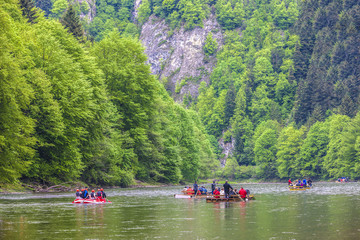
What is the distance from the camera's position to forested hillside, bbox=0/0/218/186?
5356 cm

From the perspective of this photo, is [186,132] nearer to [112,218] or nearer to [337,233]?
[112,218]

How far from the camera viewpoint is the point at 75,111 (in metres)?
69.9

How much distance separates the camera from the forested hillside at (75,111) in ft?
176

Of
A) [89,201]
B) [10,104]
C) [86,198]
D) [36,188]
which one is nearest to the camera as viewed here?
[10,104]

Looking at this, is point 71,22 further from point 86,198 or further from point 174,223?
point 174,223

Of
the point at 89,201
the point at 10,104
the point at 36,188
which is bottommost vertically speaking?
the point at 89,201

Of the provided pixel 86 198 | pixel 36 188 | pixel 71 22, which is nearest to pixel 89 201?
pixel 86 198

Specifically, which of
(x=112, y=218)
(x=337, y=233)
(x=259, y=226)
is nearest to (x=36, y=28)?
(x=112, y=218)

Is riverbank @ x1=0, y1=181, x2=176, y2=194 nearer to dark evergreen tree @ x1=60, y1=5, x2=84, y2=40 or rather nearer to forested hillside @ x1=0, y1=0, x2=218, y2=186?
forested hillside @ x1=0, y1=0, x2=218, y2=186

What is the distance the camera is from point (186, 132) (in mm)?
123812

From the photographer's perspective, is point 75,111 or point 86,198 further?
point 75,111

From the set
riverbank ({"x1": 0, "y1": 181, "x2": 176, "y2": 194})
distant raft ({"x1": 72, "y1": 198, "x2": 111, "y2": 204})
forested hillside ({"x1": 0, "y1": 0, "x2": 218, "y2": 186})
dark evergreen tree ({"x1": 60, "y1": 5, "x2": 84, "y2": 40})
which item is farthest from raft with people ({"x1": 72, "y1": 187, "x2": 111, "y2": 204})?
dark evergreen tree ({"x1": 60, "y1": 5, "x2": 84, "y2": 40})

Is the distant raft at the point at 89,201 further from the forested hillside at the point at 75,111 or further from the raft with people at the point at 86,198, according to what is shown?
the forested hillside at the point at 75,111

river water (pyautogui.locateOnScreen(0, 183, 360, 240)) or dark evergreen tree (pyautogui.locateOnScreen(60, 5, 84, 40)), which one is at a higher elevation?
dark evergreen tree (pyautogui.locateOnScreen(60, 5, 84, 40))
